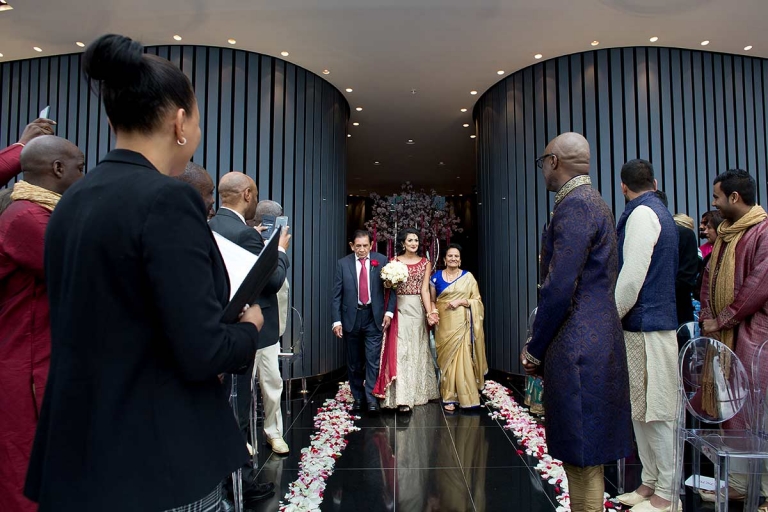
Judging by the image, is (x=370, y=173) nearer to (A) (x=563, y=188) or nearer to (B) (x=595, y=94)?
(B) (x=595, y=94)

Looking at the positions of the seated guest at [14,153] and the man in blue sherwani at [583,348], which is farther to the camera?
the seated guest at [14,153]

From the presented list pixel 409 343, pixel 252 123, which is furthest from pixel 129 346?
pixel 252 123

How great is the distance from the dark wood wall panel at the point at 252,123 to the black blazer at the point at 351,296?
47.9 inches

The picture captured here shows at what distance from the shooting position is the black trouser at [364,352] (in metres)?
5.30

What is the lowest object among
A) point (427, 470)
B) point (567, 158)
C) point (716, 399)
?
point (427, 470)

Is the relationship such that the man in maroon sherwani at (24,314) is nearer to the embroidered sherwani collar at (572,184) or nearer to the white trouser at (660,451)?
the embroidered sherwani collar at (572,184)

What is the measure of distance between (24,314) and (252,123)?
187 inches

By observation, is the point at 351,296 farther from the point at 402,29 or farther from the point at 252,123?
the point at 402,29

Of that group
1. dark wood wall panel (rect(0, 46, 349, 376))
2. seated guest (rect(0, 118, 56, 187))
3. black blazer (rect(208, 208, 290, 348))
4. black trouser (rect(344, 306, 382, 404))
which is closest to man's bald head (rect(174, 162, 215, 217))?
black blazer (rect(208, 208, 290, 348))

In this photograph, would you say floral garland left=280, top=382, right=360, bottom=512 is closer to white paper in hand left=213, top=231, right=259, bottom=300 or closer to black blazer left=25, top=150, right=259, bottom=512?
white paper in hand left=213, top=231, right=259, bottom=300

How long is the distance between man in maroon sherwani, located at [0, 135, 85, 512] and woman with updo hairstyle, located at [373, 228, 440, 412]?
12.4ft

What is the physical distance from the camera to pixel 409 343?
540 cm

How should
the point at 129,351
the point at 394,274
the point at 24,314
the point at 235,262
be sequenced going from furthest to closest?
the point at 394,274
the point at 24,314
the point at 235,262
the point at 129,351

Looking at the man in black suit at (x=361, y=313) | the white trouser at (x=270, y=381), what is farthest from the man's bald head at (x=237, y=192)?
the man in black suit at (x=361, y=313)
